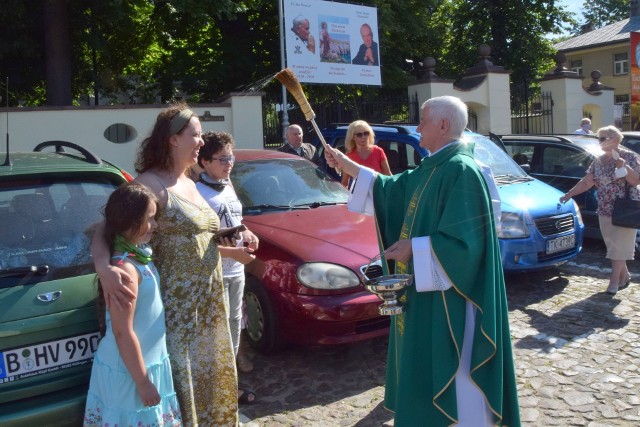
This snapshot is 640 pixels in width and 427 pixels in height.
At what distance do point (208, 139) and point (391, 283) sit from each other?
181 centimetres

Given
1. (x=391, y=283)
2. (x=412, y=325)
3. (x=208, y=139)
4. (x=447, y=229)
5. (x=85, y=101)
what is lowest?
(x=412, y=325)

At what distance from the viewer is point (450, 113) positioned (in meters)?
3.24

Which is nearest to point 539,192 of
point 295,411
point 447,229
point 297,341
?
point 297,341

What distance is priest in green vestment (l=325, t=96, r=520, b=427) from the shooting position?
3.10 meters

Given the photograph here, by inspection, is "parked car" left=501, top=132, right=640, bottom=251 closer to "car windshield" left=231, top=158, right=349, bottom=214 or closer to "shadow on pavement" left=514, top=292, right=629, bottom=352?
"shadow on pavement" left=514, top=292, right=629, bottom=352

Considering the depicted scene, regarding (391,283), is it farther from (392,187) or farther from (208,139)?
(208,139)

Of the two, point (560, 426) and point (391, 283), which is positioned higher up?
point (391, 283)

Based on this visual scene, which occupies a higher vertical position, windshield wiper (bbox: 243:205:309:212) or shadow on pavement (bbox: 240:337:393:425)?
windshield wiper (bbox: 243:205:309:212)

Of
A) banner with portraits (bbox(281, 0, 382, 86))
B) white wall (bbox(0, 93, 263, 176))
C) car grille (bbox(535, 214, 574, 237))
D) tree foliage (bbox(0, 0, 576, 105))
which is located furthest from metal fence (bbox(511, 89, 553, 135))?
car grille (bbox(535, 214, 574, 237))

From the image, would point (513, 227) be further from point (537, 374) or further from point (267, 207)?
point (267, 207)

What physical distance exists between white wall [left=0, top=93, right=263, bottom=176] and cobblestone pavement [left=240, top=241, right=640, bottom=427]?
6245 millimetres

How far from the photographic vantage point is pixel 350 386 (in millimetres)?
4883

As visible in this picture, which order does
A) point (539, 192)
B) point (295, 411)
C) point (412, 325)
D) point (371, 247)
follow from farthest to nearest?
point (539, 192)
point (371, 247)
point (295, 411)
point (412, 325)

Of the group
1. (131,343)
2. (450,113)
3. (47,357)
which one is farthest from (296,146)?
(131,343)
